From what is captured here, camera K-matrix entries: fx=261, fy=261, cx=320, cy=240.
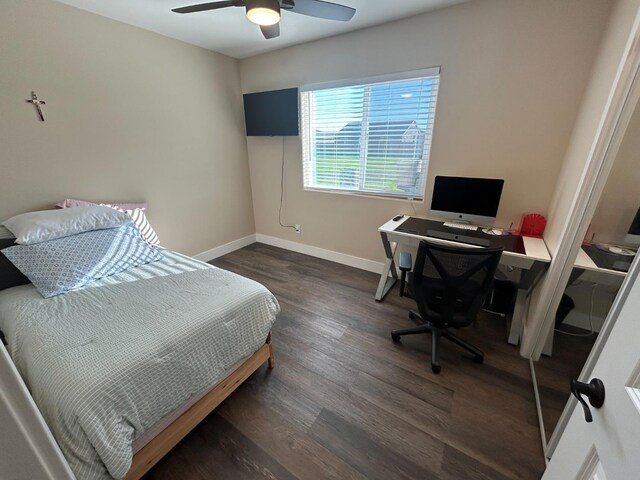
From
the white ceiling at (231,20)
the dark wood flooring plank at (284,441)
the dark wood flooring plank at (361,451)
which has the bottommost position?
the dark wood flooring plank at (284,441)

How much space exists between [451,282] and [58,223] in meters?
2.65

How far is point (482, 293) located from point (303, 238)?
2.43 metres

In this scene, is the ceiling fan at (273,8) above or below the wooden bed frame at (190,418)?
above

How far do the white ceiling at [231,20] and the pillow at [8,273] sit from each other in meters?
1.85

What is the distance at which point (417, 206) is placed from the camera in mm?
2701

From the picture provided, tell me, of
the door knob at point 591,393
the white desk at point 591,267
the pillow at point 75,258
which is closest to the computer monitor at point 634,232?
the white desk at point 591,267

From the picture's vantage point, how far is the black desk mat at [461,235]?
1989mm

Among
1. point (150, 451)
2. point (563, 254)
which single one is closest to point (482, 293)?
point (563, 254)

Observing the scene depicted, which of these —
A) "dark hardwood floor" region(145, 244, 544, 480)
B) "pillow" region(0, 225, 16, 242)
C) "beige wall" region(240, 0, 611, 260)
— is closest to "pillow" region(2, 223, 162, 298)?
"pillow" region(0, 225, 16, 242)

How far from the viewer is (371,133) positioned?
2.81 meters

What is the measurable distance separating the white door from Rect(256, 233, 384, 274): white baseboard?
7.92ft

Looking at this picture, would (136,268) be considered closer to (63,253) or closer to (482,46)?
(63,253)

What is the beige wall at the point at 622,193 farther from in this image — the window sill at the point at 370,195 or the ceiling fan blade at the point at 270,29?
the ceiling fan blade at the point at 270,29

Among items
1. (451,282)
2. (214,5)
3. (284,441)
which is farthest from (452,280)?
(214,5)
